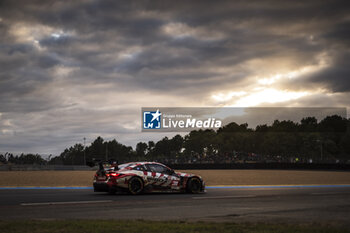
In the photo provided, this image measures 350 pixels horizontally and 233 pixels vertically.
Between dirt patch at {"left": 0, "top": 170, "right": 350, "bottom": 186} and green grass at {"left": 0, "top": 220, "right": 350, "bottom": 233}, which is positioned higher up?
green grass at {"left": 0, "top": 220, "right": 350, "bottom": 233}

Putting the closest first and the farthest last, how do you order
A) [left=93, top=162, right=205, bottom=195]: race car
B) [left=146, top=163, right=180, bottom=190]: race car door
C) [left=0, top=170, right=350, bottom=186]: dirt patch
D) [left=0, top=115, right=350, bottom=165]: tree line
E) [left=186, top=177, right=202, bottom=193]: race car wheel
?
1. [left=93, top=162, right=205, bottom=195]: race car
2. [left=146, top=163, right=180, bottom=190]: race car door
3. [left=186, top=177, right=202, bottom=193]: race car wheel
4. [left=0, top=170, right=350, bottom=186]: dirt patch
5. [left=0, top=115, right=350, bottom=165]: tree line

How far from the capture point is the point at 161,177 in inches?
608

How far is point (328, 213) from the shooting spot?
30.9 feet

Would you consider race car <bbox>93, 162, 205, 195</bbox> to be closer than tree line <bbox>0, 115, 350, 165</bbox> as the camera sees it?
Yes

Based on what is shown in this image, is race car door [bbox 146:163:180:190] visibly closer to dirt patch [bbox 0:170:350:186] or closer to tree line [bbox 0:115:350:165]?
dirt patch [bbox 0:170:350:186]

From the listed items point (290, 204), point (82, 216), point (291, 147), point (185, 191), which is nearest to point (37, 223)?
point (82, 216)

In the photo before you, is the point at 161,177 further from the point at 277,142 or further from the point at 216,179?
the point at 277,142

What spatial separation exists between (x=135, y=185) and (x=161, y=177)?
113 centimetres

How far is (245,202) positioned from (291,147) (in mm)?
106665

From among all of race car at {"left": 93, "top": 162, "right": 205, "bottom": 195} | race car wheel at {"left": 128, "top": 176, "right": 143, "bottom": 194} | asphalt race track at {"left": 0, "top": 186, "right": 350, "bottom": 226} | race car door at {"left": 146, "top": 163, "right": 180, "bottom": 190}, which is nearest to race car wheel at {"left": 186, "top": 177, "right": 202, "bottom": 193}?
race car at {"left": 93, "top": 162, "right": 205, "bottom": 195}

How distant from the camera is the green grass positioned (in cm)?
665

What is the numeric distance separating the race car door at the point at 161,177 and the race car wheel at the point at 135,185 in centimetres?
41

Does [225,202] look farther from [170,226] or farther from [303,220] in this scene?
[170,226]

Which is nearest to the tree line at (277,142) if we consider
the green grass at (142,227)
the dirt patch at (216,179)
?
the dirt patch at (216,179)
